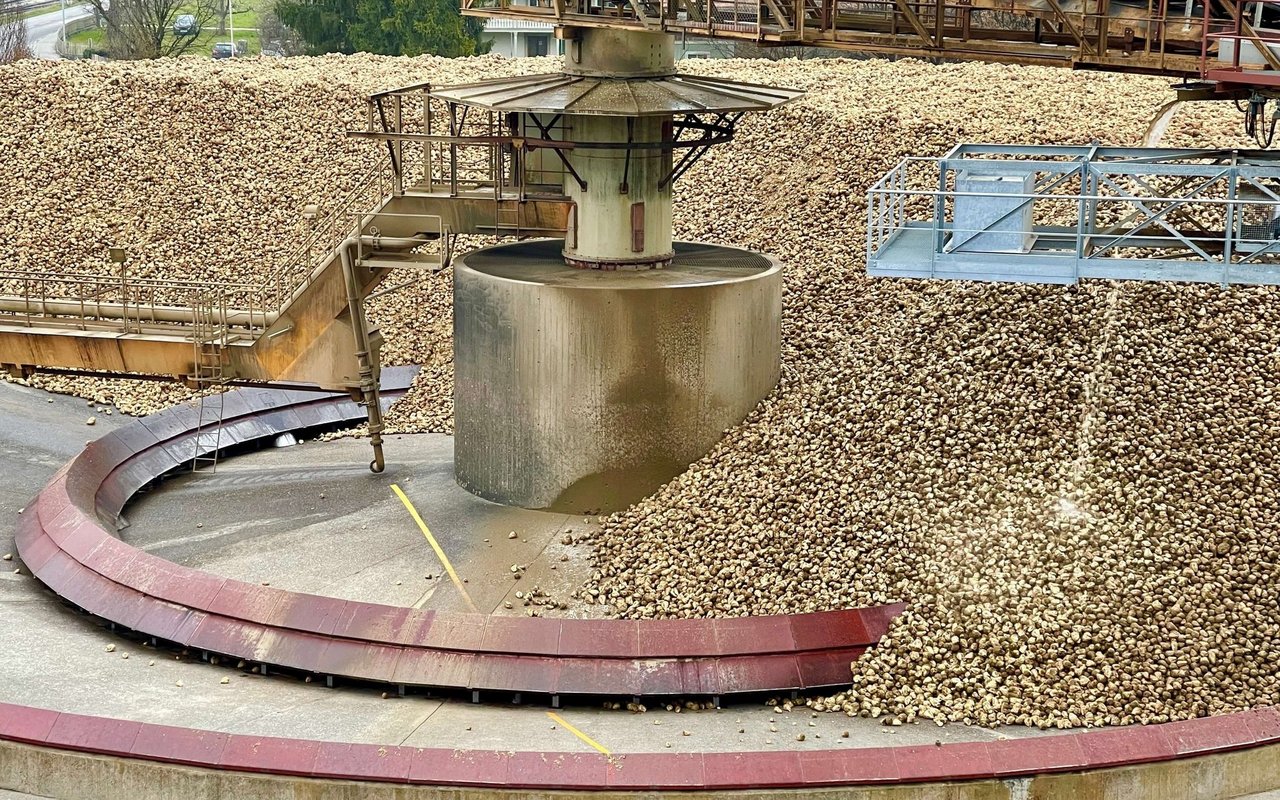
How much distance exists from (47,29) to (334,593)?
8127 centimetres

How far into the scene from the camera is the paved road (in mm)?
83375

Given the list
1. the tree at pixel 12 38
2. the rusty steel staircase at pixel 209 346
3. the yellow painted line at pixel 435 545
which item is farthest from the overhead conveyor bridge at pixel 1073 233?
the tree at pixel 12 38

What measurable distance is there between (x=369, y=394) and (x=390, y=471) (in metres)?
1.25

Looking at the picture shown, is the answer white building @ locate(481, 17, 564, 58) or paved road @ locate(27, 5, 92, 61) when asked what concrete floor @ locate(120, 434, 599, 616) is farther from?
paved road @ locate(27, 5, 92, 61)

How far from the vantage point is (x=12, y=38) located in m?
70.1

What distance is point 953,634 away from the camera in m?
17.9

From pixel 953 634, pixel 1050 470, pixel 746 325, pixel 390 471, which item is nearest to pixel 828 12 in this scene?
pixel 746 325

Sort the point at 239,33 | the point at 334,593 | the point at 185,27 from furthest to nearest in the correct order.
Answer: the point at 239,33 → the point at 185,27 → the point at 334,593

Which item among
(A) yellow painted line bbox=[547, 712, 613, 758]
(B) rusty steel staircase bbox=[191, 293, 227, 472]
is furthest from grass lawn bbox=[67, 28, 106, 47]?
(A) yellow painted line bbox=[547, 712, 613, 758]

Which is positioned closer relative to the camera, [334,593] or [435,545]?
[334,593]

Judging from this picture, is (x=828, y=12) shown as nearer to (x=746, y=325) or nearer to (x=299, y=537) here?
(x=746, y=325)

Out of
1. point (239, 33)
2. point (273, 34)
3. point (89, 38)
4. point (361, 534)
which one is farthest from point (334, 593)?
point (239, 33)

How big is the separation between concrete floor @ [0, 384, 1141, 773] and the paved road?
60859mm

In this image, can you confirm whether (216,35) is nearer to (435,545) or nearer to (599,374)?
(599,374)
